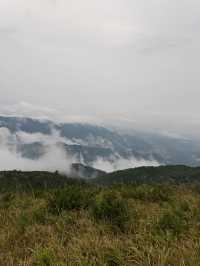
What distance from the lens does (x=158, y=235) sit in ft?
18.7

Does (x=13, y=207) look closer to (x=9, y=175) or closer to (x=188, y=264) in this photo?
(x=188, y=264)

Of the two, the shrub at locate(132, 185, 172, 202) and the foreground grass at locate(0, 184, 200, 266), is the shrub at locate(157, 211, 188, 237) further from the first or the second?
the shrub at locate(132, 185, 172, 202)

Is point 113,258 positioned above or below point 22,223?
above

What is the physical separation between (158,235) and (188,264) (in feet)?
5.08

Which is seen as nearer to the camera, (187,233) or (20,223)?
(187,233)

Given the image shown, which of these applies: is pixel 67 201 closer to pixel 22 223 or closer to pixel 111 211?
pixel 22 223

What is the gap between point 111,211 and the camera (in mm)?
7918

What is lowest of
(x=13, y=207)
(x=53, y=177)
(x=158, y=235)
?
(x=53, y=177)

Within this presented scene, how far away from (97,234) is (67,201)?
275 cm

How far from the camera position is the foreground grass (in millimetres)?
4773

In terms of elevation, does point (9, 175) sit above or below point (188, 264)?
below

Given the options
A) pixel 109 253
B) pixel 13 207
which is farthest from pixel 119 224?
pixel 13 207

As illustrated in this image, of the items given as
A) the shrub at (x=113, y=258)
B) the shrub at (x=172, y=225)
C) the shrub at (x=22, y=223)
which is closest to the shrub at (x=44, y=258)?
the shrub at (x=113, y=258)

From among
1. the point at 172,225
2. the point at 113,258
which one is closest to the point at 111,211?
the point at 172,225
